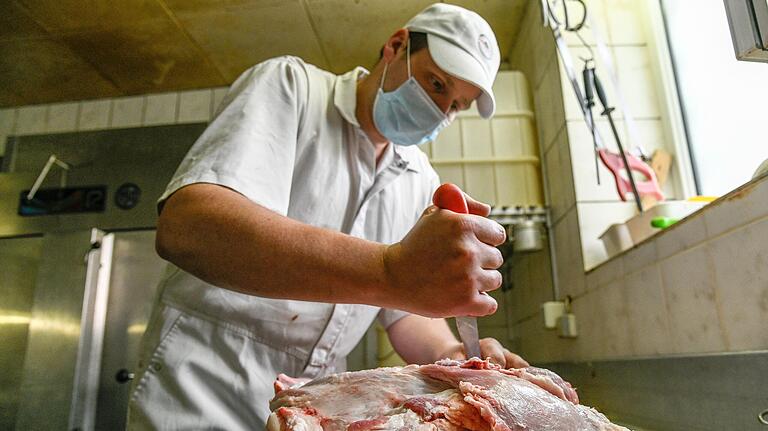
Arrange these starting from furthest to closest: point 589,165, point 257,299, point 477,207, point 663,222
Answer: point 589,165 → point 663,222 → point 257,299 → point 477,207

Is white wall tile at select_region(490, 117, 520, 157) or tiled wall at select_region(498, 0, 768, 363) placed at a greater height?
white wall tile at select_region(490, 117, 520, 157)

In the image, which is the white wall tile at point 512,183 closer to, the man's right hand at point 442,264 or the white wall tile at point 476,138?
Result: the white wall tile at point 476,138

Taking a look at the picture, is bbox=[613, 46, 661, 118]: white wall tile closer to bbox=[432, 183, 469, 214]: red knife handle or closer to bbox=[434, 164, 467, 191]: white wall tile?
bbox=[434, 164, 467, 191]: white wall tile

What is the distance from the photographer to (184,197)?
77 centimetres

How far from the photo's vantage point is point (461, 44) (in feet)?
3.90

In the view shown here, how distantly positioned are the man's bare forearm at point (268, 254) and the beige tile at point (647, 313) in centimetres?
105

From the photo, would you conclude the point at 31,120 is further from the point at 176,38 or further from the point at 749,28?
the point at 749,28

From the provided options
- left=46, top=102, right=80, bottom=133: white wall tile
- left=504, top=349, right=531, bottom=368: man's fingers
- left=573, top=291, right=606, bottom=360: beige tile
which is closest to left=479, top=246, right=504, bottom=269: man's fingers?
left=504, top=349, right=531, bottom=368: man's fingers

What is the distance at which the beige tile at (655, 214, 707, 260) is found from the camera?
1192mm

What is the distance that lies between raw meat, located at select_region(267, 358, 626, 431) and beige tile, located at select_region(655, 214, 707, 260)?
0.67 metres

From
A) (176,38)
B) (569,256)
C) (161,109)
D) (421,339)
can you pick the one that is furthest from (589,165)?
(161,109)

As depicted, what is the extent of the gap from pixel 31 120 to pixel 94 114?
1.41 ft

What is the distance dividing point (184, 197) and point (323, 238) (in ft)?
0.86

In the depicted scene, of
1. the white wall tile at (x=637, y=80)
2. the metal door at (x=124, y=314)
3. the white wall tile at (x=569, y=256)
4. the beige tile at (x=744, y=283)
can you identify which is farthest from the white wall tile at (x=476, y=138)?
the metal door at (x=124, y=314)
